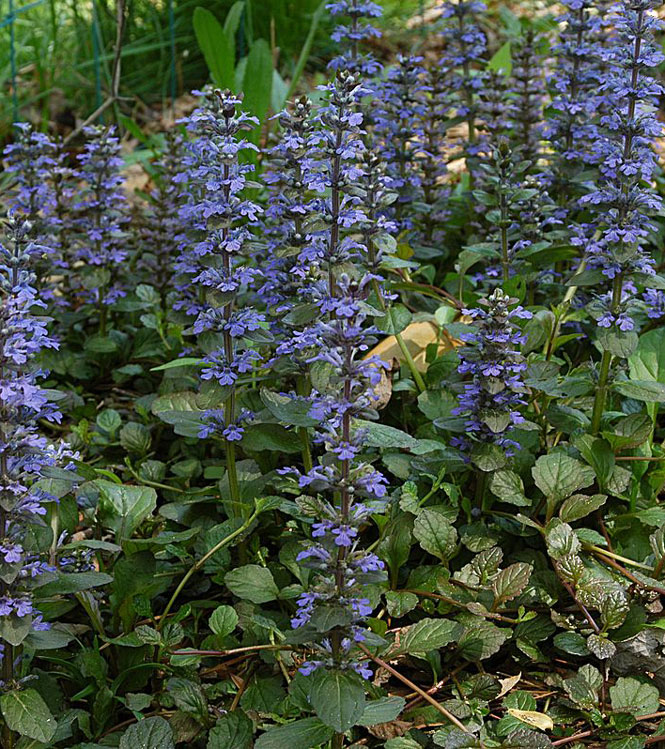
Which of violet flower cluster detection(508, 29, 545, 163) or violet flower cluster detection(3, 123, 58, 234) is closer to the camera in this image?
violet flower cluster detection(3, 123, 58, 234)

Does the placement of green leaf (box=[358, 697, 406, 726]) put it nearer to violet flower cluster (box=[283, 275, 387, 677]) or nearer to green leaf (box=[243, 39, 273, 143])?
violet flower cluster (box=[283, 275, 387, 677])

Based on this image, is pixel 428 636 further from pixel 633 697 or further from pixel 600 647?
pixel 633 697

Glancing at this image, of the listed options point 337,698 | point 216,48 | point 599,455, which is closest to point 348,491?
point 337,698

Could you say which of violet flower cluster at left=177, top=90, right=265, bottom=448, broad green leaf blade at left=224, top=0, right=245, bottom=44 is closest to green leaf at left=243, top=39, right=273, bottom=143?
broad green leaf blade at left=224, top=0, right=245, bottom=44

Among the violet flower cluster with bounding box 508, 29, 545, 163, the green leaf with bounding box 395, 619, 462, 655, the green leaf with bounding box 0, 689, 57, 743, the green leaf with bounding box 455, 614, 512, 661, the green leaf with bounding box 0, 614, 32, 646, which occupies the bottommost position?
the green leaf with bounding box 455, 614, 512, 661

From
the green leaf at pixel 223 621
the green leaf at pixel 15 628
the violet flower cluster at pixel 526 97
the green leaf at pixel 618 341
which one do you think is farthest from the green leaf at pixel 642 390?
the green leaf at pixel 15 628

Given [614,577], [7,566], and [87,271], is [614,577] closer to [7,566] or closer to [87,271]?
[7,566]

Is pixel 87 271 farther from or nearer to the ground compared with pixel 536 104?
nearer to the ground

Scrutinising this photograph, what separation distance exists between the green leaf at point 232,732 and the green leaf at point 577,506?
3.64 ft

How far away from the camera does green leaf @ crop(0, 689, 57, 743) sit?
2.25 metres

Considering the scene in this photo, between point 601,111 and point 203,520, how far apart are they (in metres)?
2.49

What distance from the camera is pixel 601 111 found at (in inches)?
164

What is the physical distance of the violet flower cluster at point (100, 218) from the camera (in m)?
4.03

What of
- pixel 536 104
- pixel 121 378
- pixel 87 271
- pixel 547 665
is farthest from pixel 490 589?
pixel 536 104
